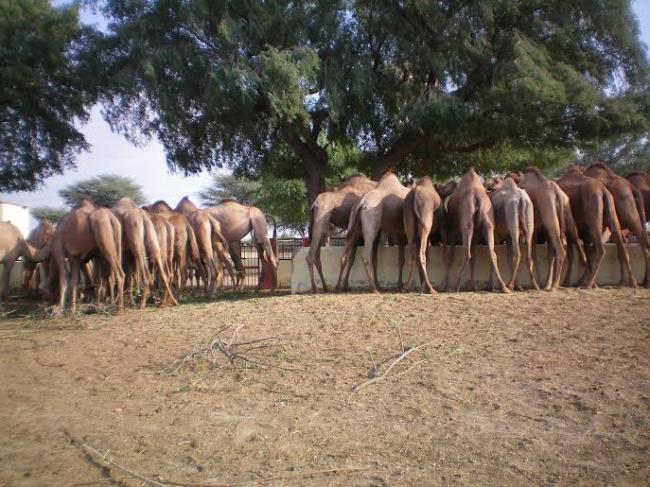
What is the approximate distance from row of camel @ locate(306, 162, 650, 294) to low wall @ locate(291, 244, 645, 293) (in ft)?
0.71

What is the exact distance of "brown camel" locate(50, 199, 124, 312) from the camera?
1095cm

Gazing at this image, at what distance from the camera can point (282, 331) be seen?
8438 millimetres

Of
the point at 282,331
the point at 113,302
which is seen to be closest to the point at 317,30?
the point at 113,302

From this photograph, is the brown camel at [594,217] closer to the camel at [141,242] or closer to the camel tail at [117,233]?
the camel at [141,242]

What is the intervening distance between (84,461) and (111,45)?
16.1m

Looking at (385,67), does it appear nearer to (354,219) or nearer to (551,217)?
(354,219)

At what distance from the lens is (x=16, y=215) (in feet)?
161

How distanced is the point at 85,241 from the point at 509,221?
7511 millimetres

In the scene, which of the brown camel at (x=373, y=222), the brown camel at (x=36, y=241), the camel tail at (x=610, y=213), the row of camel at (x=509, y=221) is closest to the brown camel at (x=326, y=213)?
the row of camel at (x=509, y=221)

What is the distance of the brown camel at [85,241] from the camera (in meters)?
10.9

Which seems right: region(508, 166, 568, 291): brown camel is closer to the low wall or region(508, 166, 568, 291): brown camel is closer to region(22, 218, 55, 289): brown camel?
the low wall

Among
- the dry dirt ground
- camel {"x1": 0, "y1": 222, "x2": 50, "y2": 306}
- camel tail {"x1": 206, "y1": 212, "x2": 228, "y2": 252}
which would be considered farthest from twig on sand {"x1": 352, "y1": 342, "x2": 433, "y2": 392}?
camel {"x1": 0, "y1": 222, "x2": 50, "y2": 306}

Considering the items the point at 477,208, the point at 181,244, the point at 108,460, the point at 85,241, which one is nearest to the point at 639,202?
the point at 477,208

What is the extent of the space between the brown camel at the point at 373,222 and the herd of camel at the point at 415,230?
0.02 meters
